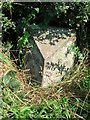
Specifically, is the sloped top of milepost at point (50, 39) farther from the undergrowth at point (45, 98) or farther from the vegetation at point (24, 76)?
the undergrowth at point (45, 98)

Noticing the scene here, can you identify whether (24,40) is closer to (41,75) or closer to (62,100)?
(41,75)

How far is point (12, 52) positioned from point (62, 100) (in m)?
0.72

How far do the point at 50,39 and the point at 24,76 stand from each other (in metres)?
0.43

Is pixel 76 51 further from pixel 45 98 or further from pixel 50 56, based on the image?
pixel 45 98

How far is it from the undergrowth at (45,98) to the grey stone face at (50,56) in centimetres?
9

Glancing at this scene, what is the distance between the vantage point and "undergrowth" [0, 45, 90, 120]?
128 inches

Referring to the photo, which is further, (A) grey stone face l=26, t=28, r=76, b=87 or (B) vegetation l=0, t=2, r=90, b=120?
(A) grey stone face l=26, t=28, r=76, b=87

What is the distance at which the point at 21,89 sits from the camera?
3504 millimetres

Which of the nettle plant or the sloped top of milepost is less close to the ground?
the sloped top of milepost

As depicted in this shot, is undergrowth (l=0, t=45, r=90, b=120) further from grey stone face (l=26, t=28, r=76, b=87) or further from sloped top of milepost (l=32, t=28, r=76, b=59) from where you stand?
sloped top of milepost (l=32, t=28, r=76, b=59)

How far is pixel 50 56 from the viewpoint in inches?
140

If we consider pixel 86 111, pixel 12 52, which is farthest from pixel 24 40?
pixel 86 111

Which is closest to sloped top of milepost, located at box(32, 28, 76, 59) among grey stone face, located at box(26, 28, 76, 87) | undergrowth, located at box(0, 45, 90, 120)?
grey stone face, located at box(26, 28, 76, 87)

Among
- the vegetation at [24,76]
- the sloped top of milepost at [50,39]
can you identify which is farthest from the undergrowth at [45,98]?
the sloped top of milepost at [50,39]
